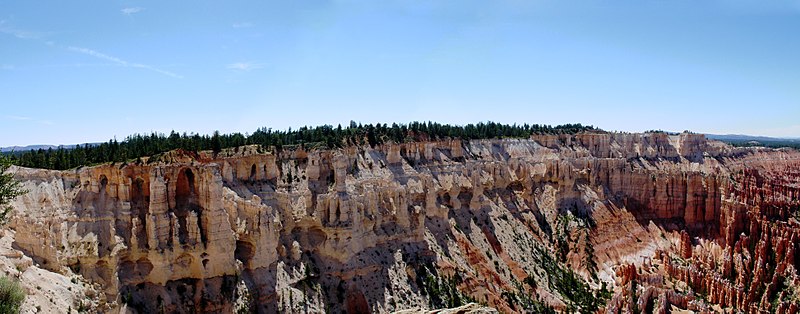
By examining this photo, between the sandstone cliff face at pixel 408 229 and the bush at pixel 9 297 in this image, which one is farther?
the sandstone cliff face at pixel 408 229

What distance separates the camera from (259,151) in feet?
188

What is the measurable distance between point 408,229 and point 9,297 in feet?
118

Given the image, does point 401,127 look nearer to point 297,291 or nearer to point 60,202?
point 297,291

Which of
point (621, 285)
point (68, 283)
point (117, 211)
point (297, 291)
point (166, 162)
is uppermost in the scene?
point (166, 162)

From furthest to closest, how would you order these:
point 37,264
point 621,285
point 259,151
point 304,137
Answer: point 304,137 → point 621,285 → point 259,151 → point 37,264

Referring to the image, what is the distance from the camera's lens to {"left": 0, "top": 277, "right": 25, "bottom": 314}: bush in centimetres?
2798

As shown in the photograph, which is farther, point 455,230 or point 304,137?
point 304,137

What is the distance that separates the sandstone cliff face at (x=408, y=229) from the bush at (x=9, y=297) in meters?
8.35

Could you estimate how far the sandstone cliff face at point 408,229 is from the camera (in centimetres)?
4091

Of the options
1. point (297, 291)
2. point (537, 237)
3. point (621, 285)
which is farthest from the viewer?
point (537, 237)

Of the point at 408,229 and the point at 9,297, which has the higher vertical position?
the point at 9,297

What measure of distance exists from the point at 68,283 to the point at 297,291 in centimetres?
1616

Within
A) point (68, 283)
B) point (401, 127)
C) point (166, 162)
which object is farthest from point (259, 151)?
point (401, 127)

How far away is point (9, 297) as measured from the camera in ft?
93.9
